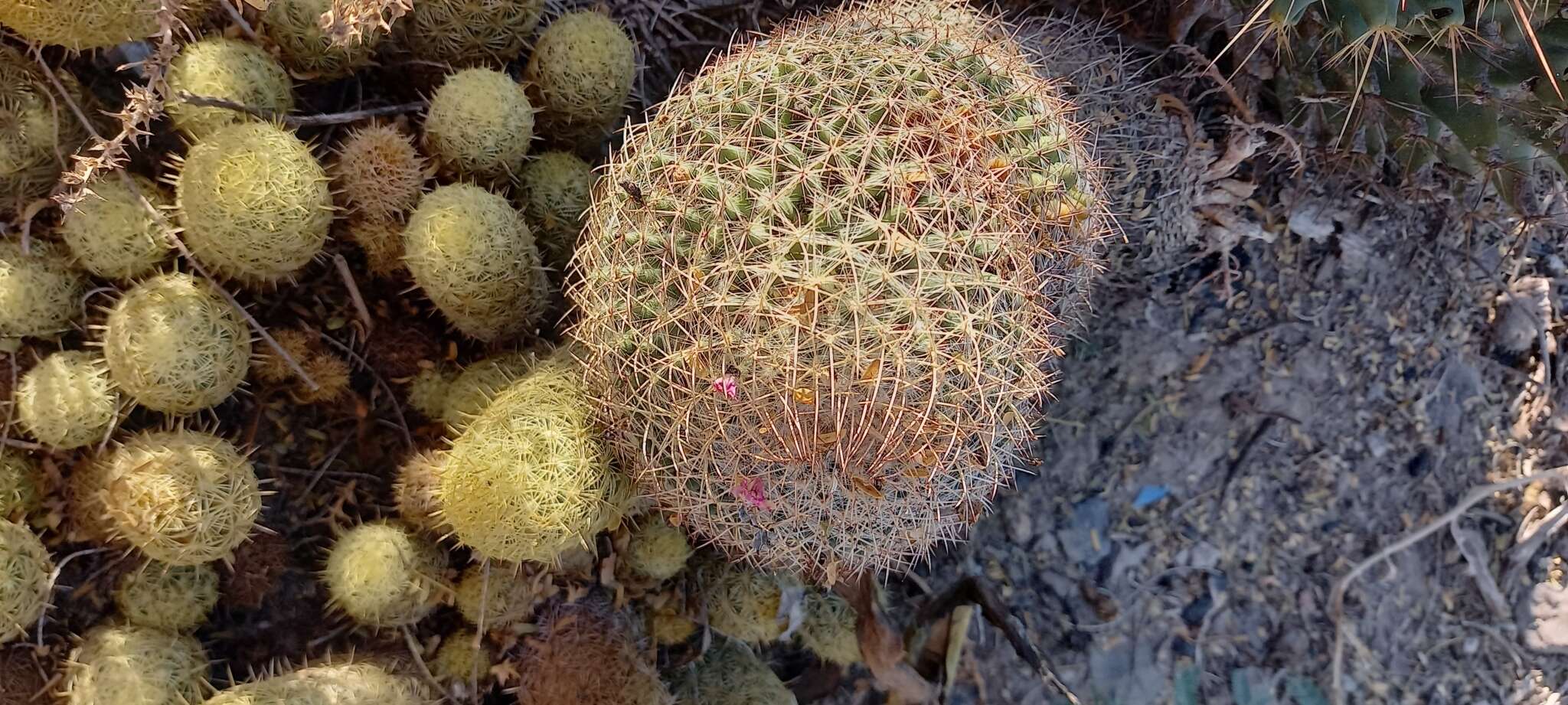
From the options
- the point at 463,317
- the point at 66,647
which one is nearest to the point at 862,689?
the point at 463,317

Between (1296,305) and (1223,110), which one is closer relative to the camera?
(1223,110)

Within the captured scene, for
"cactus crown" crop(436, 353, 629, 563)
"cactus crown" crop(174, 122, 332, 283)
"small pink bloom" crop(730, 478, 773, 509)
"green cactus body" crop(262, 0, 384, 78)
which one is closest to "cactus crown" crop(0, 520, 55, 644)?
"cactus crown" crop(174, 122, 332, 283)

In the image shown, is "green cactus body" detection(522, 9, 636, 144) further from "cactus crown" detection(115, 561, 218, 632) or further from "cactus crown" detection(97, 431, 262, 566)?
"cactus crown" detection(115, 561, 218, 632)

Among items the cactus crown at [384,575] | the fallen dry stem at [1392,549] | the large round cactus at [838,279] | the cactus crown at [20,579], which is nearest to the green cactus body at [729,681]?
the large round cactus at [838,279]

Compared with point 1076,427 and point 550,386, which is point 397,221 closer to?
point 550,386

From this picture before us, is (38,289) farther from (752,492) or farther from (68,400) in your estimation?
(752,492)

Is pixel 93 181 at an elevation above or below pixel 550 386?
above
